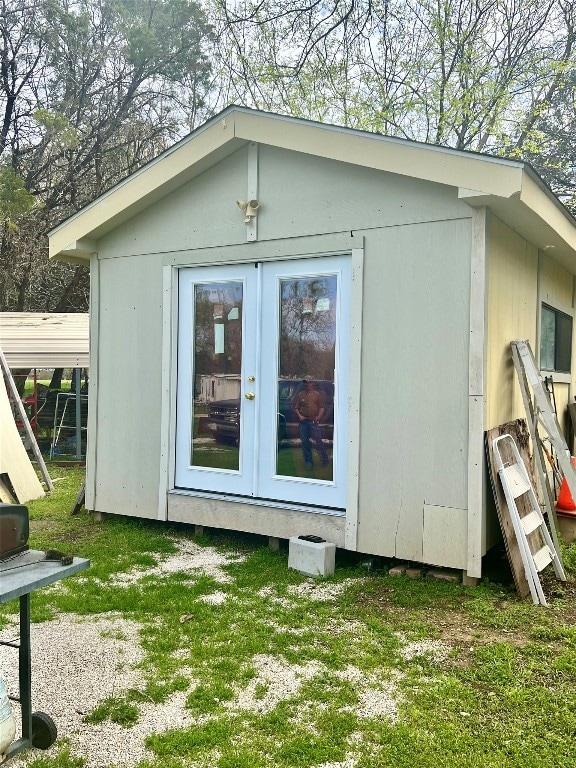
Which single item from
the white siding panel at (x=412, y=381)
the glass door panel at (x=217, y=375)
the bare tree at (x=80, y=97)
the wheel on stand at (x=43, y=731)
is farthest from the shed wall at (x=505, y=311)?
the bare tree at (x=80, y=97)

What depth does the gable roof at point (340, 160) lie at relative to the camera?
4.00 metres

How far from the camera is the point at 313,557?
4461 mm

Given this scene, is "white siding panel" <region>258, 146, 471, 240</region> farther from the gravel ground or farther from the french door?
the gravel ground

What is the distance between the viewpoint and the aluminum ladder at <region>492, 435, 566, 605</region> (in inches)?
154

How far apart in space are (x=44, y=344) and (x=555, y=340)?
7.80 m

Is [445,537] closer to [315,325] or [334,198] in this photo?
[315,325]

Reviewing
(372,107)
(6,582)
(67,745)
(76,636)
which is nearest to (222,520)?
(76,636)

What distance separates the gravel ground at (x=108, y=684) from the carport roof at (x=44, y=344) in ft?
23.1

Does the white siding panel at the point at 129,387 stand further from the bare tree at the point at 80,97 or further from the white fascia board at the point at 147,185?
the bare tree at the point at 80,97

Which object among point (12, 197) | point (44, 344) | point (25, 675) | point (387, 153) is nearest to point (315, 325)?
point (387, 153)

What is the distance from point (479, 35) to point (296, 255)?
12.2 m

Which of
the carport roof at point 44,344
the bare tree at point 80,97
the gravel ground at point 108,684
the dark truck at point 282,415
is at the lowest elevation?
the gravel ground at point 108,684

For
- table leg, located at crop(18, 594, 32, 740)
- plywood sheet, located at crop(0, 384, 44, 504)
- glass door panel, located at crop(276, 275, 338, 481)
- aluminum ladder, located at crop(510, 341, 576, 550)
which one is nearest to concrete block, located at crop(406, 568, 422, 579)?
glass door panel, located at crop(276, 275, 338, 481)

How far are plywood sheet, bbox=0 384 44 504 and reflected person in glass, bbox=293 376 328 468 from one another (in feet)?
12.2
